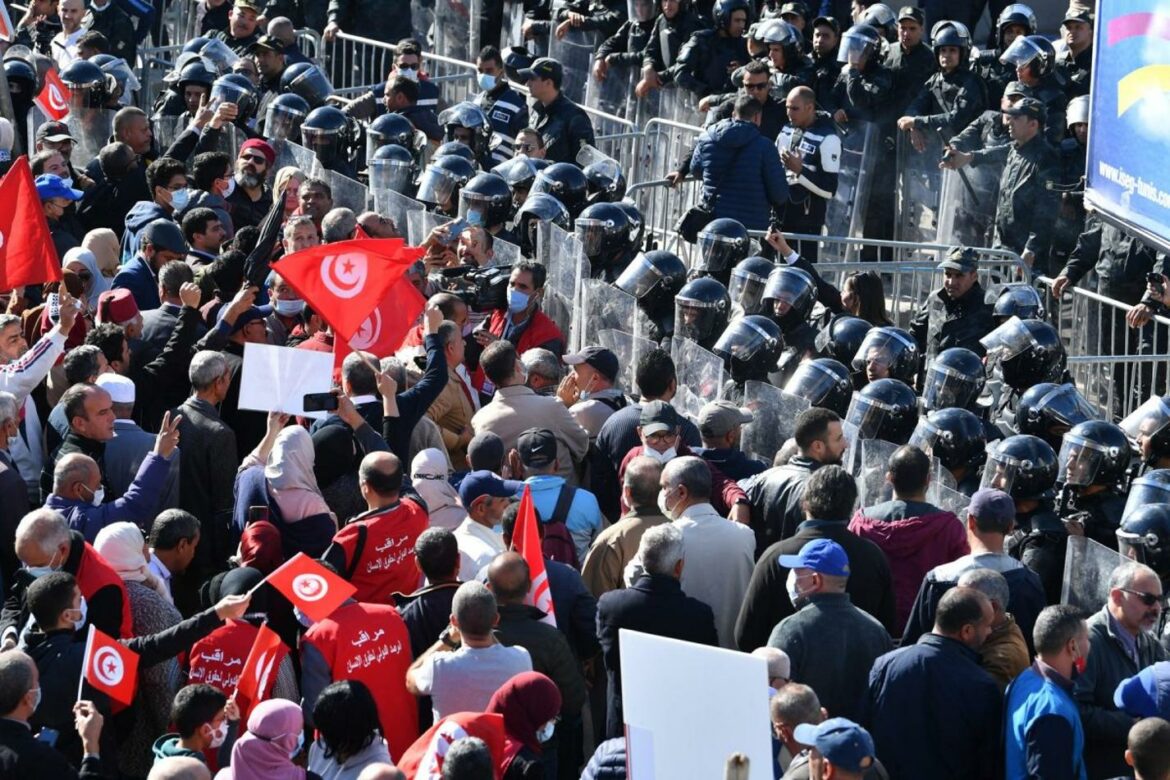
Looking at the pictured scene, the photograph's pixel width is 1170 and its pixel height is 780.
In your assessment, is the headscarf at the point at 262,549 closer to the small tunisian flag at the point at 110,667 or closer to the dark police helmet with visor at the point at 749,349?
the small tunisian flag at the point at 110,667

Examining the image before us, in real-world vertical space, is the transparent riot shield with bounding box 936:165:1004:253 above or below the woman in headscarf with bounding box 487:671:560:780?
above

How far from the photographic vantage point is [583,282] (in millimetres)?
12914

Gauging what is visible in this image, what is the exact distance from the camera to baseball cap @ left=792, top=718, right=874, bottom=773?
22.4 ft

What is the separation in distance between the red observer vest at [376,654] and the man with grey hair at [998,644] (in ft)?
6.78

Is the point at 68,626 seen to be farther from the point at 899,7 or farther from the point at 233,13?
the point at 899,7

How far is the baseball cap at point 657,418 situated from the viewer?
9930 millimetres

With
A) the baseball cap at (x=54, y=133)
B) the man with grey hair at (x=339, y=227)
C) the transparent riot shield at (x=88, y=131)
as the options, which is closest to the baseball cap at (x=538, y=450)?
the man with grey hair at (x=339, y=227)

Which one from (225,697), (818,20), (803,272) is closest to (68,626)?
(225,697)

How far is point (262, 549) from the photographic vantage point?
884 centimetres

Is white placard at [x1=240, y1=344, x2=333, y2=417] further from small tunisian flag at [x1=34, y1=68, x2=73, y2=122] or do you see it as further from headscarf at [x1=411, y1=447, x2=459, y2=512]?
small tunisian flag at [x1=34, y1=68, x2=73, y2=122]

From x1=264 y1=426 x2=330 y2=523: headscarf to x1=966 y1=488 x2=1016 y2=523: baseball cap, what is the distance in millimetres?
2713

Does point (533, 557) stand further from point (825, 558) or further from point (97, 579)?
point (97, 579)

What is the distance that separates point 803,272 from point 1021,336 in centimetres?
127

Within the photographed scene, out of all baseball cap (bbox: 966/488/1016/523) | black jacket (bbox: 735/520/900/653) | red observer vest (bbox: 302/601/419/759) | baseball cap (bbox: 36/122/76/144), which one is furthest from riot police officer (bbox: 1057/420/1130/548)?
baseball cap (bbox: 36/122/76/144)
